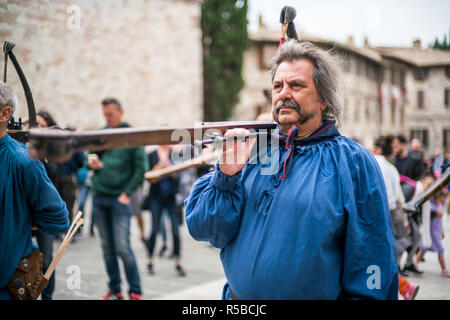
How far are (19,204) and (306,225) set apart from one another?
138 cm

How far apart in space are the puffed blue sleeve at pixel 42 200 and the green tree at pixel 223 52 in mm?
21597

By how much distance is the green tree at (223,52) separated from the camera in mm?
23609

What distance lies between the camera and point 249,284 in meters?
1.74

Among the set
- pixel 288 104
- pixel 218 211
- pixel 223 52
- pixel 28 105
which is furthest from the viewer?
pixel 223 52

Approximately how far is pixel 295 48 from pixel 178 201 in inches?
200

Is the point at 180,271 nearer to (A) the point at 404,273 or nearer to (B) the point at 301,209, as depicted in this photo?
(A) the point at 404,273

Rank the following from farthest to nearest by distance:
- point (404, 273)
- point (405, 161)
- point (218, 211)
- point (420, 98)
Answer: point (405, 161) < point (404, 273) < point (420, 98) < point (218, 211)

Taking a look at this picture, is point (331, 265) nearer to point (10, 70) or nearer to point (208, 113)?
point (10, 70)

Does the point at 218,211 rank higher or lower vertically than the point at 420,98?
lower

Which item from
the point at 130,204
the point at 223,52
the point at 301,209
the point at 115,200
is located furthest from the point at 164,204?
the point at 223,52

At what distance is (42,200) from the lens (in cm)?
219

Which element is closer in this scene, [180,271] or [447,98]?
[447,98]
